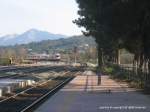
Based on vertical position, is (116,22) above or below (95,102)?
above

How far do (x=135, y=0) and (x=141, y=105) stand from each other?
898 centimetres

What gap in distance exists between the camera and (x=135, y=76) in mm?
46344

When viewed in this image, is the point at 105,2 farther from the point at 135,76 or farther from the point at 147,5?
the point at 135,76

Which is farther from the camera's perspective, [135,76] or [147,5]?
[135,76]

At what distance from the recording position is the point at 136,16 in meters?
34.8

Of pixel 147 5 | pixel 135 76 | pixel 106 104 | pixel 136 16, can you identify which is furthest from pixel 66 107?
pixel 135 76

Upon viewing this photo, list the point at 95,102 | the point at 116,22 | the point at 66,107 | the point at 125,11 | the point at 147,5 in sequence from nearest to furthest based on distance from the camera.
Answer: the point at 66,107, the point at 95,102, the point at 147,5, the point at 125,11, the point at 116,22

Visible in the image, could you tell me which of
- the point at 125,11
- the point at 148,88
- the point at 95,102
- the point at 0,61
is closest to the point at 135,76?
the point at 148,88

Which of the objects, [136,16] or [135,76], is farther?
[135,76]

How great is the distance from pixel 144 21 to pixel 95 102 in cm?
1000

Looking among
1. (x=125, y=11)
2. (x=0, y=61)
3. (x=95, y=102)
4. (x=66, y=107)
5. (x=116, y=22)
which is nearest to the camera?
(x=66, y=107)

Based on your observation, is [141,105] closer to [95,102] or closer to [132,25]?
[95,102]

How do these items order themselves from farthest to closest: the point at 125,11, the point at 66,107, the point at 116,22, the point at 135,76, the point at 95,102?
the point at 135,76 < the point at 116,22 < the point at 125,11 < the point at 95,102 < the point at 66,107

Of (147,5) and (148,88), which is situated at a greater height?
(147,5)
